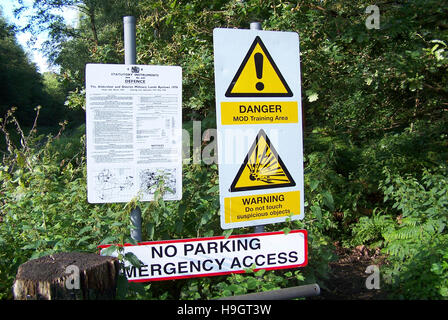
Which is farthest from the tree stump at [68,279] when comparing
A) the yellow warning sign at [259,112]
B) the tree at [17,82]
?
the tree at [17,82]

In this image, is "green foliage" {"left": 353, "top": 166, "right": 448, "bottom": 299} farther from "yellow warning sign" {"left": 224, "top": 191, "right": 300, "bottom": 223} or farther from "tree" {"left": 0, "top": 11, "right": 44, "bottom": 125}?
"tree" {"left": 0, "top": 11, "right": 44, "bottom": 125}

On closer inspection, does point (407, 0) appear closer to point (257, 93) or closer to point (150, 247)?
point (257, 93)

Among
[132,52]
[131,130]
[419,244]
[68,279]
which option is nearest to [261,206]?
[131,130]

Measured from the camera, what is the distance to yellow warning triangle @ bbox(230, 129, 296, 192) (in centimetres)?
243

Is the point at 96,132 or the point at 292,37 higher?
the point at 292,37

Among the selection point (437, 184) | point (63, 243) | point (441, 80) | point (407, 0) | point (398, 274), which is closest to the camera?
point (63, 243)

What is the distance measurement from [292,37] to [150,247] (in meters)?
1.54

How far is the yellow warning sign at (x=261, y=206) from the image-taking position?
95.0 inches

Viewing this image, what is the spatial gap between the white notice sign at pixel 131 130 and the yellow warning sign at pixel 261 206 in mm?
458

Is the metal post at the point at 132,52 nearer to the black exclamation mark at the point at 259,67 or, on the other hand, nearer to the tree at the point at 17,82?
the black exclamation mark at the point at 259,67

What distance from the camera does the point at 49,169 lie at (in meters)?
3.93

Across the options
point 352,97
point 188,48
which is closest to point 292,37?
point 188,48

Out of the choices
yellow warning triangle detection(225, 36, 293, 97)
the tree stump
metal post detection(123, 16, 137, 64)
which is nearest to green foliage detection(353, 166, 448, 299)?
yellow warning triangle detection(225, 36, 293, 97)

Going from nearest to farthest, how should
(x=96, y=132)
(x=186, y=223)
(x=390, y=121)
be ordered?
(x=96, y=132) < (x=186, y=223) < (x=390, y=121)
